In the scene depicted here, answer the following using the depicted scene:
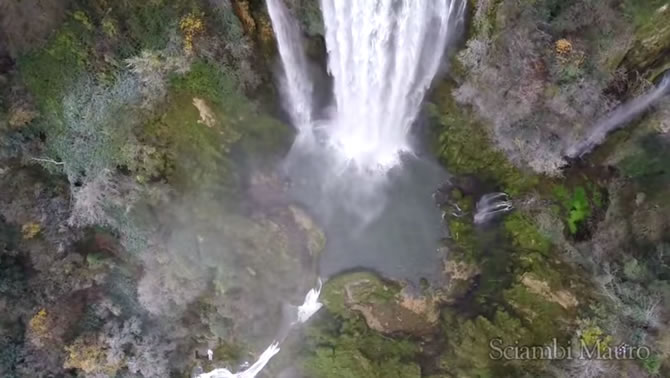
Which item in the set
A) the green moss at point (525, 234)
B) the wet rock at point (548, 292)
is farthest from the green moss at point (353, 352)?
the green moss at point (525, 234)

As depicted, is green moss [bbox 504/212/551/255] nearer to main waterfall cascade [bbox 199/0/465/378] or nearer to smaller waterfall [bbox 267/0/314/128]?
main waterfall cascade [bbox 199/0/465/378]

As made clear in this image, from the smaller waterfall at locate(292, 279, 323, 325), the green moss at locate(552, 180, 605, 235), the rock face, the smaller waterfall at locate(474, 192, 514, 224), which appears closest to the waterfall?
the smaller waterfall at locate(474, 192, 514, 224)

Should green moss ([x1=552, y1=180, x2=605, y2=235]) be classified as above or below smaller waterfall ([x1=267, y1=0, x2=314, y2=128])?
below

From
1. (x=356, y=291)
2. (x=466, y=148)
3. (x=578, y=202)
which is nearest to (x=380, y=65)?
(x=466, y=148)

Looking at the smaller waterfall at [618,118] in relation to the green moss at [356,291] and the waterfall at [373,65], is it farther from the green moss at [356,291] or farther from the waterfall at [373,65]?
the green moss at [356,291]

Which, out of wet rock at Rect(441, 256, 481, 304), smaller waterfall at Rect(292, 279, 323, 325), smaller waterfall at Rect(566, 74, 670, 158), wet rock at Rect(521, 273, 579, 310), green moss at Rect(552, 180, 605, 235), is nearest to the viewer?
smaller waterfall at Rect(566, 74, 670, 158)

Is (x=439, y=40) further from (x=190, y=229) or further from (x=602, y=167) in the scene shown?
(x=190, y=229)
